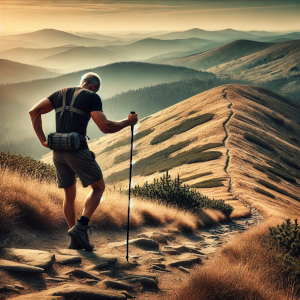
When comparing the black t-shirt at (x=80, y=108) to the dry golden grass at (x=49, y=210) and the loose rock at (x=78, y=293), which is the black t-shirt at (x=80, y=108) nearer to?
the dry golden grass at (x=49, y=210)

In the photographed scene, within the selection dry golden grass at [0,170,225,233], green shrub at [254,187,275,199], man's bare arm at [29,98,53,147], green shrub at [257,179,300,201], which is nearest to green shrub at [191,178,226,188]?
green shrub at [254,187,275,199]

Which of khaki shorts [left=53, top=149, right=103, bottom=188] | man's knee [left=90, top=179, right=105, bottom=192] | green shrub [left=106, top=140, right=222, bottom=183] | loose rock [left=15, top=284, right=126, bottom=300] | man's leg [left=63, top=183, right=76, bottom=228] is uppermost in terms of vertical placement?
khaki shorts [left=53, top=149, right=103, bottom=188]

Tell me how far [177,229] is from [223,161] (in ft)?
130

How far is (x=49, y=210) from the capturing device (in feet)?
24.7

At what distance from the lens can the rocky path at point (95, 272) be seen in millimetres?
4586

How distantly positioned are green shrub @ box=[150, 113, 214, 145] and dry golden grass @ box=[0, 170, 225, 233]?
74.9 m

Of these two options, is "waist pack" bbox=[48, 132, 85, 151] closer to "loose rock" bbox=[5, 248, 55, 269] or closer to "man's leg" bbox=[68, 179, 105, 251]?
"man's leg" bbox=[68, 179, 105, 251]

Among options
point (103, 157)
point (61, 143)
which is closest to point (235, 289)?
point (61, 143)

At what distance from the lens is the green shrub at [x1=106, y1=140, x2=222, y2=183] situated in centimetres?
5831

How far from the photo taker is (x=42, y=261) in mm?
Answer: 5320

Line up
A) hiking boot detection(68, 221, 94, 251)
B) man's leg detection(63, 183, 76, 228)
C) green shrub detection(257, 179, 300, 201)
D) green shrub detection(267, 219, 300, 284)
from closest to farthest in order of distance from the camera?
1. hiking boot detection(68, 221, 94, 251)
2. man's leg detection(63, 183, 76, 228)
3. green shrub detection(267, 219, 300, 284)
4. green shrub detection(257, 179, 300, 201)

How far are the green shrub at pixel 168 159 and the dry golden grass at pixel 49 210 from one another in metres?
43.2

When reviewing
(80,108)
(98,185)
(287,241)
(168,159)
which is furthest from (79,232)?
(168,159)

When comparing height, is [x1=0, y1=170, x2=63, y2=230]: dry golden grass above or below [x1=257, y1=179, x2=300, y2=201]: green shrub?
above
